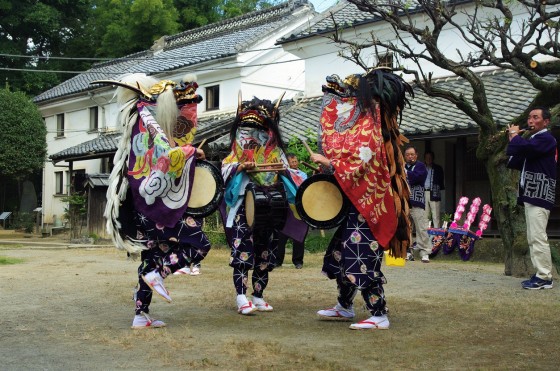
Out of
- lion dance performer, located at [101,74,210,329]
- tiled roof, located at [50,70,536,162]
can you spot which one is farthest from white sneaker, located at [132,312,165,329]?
tiled roof, located at [50,70,536,162]

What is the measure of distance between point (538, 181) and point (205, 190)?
4.12 m

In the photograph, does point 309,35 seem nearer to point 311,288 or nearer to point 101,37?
point 311,288

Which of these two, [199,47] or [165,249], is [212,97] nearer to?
[199,47]

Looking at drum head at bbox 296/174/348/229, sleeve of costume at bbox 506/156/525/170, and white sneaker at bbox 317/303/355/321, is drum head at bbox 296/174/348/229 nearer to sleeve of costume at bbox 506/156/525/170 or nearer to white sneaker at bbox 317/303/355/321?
white sneaker at bbox 317/303/355/321

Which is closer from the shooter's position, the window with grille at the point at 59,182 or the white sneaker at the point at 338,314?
the white sneaker at the point at 338,314

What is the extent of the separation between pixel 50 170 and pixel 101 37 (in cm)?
839

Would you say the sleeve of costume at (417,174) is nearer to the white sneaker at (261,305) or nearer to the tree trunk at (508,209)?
the tree trunk at (508,209)

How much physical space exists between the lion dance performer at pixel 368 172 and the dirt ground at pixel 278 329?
504 millimetres

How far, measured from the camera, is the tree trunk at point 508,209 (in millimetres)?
10117

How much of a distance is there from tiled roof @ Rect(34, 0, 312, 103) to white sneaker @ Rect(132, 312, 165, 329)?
66.9 ft

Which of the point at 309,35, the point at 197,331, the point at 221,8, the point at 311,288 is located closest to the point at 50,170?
the point at 221,8

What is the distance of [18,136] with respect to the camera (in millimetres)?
31516

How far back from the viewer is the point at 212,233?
60.7ft

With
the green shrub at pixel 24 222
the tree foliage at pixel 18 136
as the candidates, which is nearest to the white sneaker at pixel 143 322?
the tree foliage at pixel 18 136
